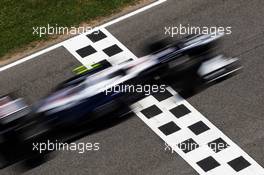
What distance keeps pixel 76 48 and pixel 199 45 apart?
266 centimetres

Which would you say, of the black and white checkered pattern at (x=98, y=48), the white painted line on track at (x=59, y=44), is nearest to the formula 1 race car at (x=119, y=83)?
the black and white checkered pattern at (x=98, y=48)

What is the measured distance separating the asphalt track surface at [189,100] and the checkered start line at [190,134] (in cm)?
13

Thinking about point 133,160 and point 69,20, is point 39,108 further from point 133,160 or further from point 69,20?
point 69,20

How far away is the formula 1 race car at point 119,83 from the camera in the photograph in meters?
10.7

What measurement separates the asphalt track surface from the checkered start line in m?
0.13

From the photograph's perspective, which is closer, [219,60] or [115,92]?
[115,92]

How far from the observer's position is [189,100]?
11.5m

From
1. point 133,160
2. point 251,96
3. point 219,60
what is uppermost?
point 219,60

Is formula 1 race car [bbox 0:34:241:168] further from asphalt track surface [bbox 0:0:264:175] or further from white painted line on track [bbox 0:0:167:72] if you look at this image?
Answer: white painted line on track [bbox 0:0:167:72]

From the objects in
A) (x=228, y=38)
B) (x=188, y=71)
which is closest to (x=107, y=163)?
(x=188, y=71)

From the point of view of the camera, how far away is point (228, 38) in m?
12.5

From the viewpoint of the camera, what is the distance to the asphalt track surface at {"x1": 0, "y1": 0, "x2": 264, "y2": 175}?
1061cm

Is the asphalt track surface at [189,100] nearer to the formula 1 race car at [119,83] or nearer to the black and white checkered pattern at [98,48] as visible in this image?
the black and white checkered pattern at [98,48]

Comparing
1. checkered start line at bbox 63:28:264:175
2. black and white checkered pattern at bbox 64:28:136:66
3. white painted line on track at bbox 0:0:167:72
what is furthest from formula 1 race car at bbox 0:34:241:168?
white painted line on track at bbox 0:0:167:72
